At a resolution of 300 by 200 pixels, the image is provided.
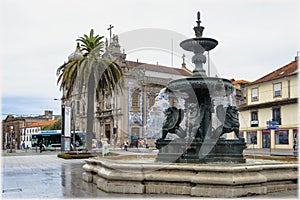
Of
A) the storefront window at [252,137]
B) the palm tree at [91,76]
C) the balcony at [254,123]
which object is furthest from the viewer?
the storefront window at [252,137]

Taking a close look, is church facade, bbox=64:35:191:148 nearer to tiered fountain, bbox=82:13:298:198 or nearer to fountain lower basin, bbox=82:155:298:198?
tiered fountain, bbox=82:13:298:198

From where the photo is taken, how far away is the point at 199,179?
24.4 ft

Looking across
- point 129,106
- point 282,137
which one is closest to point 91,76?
point 282,137

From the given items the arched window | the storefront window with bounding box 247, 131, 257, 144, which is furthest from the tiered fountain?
the arched window

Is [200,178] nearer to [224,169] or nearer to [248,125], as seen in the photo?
[224,169]

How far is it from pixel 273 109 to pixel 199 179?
106ft

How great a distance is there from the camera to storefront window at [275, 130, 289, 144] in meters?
35.8

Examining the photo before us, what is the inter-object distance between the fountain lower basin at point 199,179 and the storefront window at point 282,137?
2916 centimetres

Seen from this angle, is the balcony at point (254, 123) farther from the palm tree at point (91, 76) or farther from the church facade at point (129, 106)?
the palm tree at point (91, 76)

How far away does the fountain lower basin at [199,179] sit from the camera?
289 inches

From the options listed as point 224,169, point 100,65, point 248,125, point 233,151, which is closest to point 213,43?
point 233,151

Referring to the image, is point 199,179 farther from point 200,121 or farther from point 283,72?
point 283,72

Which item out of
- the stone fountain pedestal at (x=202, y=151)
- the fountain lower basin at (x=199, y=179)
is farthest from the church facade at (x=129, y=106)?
the fountain lower basin at (x=199, y=179)

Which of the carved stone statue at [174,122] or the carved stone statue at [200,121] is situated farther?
the carved stone statue at [174,122]
